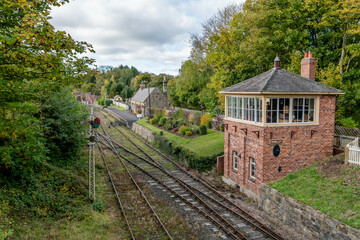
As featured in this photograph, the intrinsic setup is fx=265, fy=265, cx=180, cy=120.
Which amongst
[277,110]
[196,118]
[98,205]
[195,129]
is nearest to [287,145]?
[277,110]

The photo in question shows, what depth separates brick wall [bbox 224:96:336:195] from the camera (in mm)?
14992

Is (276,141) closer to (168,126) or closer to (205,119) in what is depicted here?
(205,119)

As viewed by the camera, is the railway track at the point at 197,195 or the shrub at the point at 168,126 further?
the shrub at the point at 168,126

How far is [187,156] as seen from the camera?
23.0 metres

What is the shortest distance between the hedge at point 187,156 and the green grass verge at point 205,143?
2.03ft

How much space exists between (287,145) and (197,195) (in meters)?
6.15

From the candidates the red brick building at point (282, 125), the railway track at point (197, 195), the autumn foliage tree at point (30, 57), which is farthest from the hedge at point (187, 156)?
the autumn foliage tree at point (30, 57)

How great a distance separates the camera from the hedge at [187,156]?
21.3m

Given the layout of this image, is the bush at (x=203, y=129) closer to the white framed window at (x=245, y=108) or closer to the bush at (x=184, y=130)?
the bush at (x=184, y=130)

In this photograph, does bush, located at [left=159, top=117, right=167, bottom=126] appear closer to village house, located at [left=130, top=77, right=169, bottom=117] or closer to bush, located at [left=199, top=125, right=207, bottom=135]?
bush, located at [left=199, top=125, right=207, bottom=135]

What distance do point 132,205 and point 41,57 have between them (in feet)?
32.7

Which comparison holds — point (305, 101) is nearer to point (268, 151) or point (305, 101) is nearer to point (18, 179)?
point (268, 151)

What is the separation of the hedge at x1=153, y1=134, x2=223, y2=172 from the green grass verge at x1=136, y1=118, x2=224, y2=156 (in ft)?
2.03

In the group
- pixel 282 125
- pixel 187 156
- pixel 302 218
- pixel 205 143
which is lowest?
pixel 302 218
